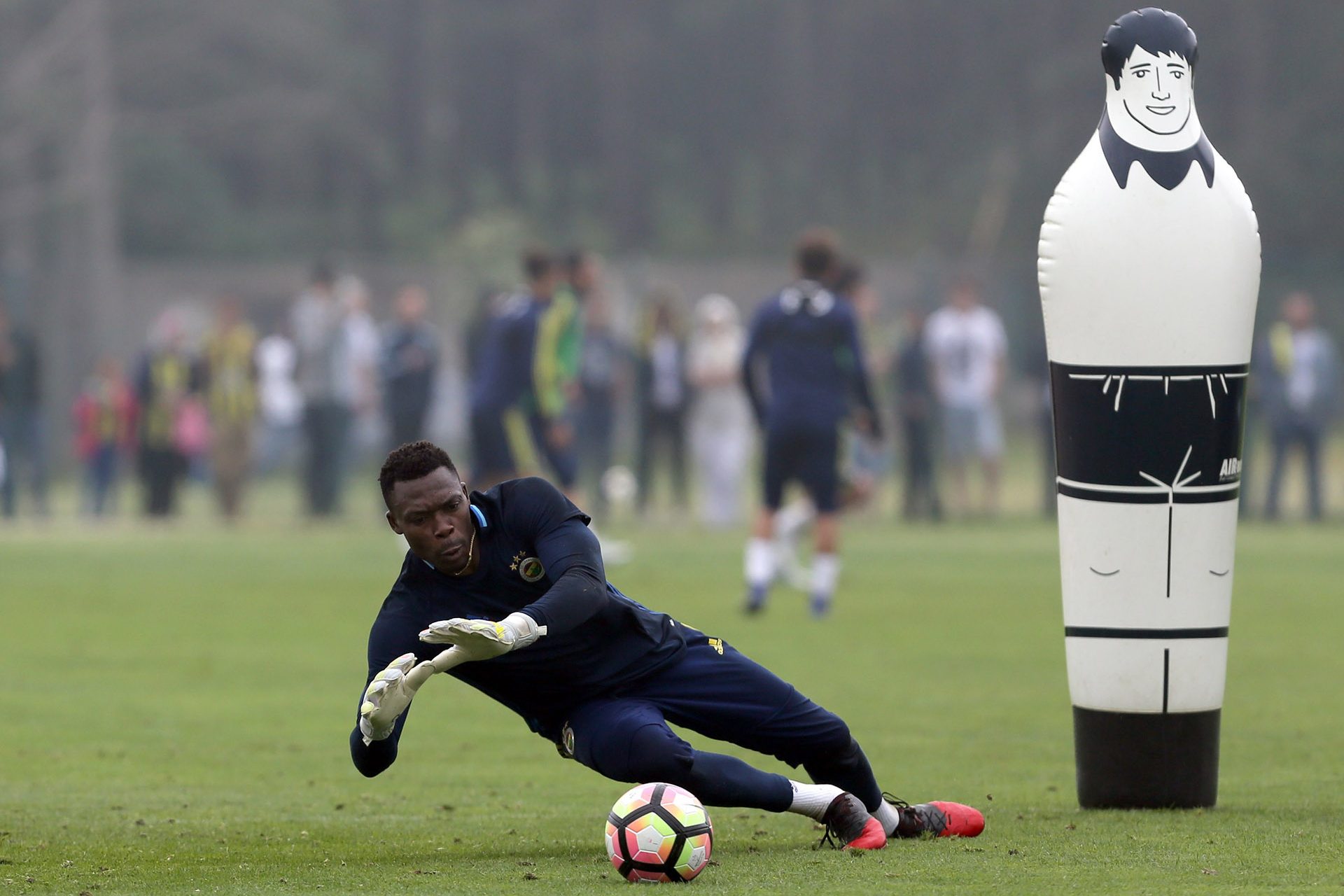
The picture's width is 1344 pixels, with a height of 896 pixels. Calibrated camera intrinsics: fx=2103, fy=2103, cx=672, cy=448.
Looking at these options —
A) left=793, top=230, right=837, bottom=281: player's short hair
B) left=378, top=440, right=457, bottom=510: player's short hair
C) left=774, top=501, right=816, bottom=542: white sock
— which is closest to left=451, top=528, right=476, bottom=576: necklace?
left=378, top=440, right=457, bottom=510: player's short hair

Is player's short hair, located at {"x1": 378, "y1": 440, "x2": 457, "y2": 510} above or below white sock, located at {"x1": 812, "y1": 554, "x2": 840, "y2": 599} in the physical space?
above

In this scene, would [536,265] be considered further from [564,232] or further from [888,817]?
[564,232]

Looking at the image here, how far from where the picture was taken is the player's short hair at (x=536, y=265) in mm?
17156

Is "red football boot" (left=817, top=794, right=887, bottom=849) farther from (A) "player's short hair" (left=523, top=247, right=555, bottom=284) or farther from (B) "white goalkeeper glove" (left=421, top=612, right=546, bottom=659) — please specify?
(A) "player's short hair" (left=523, top=247, right=555, bottom=284)

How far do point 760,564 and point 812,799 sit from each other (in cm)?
798

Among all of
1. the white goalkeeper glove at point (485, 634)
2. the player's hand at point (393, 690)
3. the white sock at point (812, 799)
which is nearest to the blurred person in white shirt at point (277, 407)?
the white sock at point (812, 799)

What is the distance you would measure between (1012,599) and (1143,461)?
899 centimetres

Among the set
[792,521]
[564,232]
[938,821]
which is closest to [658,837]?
[938,821]

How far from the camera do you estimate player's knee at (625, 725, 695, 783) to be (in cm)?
606

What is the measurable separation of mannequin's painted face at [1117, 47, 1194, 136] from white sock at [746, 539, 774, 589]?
298 inches

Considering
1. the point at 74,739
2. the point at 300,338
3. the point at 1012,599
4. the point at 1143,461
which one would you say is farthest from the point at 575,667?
the point at 300,338

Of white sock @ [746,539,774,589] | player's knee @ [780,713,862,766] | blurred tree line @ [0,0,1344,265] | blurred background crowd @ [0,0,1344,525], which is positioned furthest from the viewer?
blurred tree line @ [0,0,1344,265]

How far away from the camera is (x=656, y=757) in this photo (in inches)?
239

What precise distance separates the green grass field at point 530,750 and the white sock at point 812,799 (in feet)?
0.41
